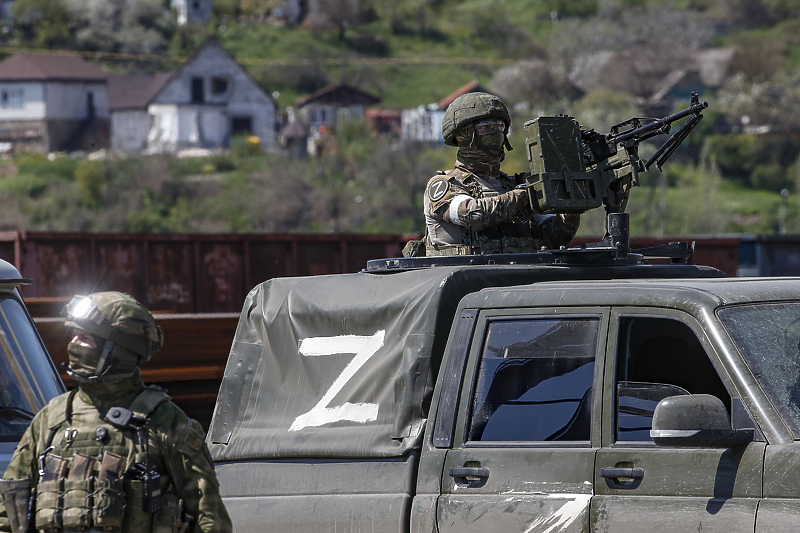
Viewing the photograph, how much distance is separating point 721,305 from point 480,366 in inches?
36.2

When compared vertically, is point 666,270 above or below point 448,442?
above

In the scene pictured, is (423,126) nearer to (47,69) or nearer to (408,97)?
(408,97)

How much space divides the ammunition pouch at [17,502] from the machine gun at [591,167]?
8.30 feet

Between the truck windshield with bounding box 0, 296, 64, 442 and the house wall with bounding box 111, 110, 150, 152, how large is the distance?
100194 millimetres

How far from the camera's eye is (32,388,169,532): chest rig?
11.4ft

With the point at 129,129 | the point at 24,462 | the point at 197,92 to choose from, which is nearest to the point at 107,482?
the point at 24,462

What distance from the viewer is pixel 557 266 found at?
16.0ft

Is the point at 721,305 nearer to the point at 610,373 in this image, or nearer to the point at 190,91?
the point at 610,373

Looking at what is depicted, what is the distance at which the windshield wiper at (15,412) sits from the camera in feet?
18.3

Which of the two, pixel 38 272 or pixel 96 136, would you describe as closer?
pixel 38 272

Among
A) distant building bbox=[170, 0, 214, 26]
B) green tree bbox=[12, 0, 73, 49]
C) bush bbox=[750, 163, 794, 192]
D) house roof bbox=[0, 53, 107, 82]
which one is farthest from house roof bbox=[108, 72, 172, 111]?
bush bbox=[750, 163, 794, 192]

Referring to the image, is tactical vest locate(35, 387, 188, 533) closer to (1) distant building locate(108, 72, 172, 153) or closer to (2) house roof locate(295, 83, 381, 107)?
(1) distant building locate(108, 72, 172, 153)

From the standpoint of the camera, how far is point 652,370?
4.21 metres

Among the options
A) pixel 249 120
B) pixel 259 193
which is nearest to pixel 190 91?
pixel 249 120
